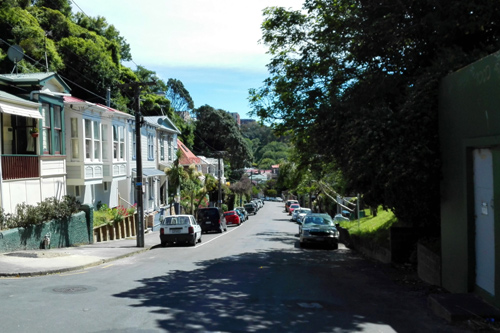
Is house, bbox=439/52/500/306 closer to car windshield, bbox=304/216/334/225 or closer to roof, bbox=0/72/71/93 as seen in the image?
car windshield, bbox=304/216/334/225

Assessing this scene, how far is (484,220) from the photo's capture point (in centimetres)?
820

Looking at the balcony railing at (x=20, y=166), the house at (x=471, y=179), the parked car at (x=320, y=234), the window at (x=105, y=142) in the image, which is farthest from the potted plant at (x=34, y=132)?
the house at (x=471, y=179)

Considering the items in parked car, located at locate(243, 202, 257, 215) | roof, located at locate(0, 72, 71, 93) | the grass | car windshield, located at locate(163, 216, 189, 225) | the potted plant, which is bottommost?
parked car, located at locate(243, 202, 257, 215)

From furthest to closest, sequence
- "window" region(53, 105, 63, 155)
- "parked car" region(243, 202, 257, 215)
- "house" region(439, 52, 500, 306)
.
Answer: "parked car" region(243, 202, 257, 215) → "window" region(53, 105, 63, 155) → "house" region(439, 52, 500, 306)

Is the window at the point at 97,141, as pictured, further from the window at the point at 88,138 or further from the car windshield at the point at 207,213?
the car windshield at the point at 207,213

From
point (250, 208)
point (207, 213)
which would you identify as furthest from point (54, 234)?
point (250, 208)

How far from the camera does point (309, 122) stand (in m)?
16.6

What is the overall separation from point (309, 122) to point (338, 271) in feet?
18.3

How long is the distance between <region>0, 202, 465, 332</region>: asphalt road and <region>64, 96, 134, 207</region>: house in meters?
10.5

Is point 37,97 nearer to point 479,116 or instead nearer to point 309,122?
point 309,122

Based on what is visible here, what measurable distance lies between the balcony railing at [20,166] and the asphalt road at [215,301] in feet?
19.1

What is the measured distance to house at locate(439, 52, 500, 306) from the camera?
766 centimetres

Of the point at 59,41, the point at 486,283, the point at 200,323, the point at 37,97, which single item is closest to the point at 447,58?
the point at 486,283

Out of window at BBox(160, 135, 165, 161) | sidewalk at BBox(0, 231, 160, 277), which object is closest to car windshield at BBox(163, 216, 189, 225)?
sidewalk at BBox(0, 231, 160, 277)
